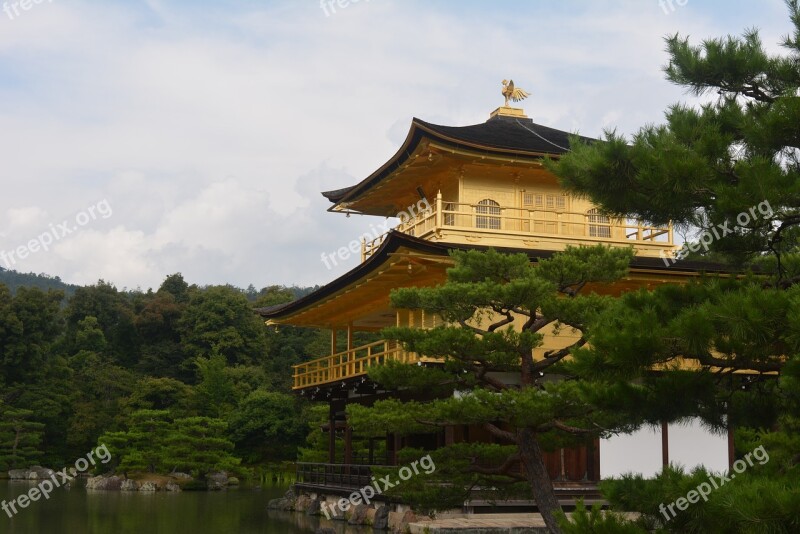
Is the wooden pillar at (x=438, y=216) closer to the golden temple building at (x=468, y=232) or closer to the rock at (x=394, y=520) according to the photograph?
the golden temple building at (x=468, y=232)

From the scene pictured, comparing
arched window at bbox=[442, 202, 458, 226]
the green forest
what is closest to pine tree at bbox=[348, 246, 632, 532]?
arched window at bbox=[442, 202, 458, 226]

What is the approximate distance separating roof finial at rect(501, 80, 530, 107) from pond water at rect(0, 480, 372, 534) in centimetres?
997

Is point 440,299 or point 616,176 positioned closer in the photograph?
point 616,176

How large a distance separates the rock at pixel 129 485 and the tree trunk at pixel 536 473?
23029 mm

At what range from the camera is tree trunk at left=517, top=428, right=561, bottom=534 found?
12219 millimetres

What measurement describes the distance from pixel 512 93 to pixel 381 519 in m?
10.0

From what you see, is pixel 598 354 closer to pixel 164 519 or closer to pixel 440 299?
pixel 440 299

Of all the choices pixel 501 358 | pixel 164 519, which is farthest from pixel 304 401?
pixel 501 358

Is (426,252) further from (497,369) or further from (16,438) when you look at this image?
(16,438)

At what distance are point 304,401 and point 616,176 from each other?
34.1 m

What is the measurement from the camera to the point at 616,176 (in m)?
7.62

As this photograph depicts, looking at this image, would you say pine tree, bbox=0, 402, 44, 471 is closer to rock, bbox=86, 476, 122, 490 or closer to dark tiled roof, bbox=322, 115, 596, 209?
rock, bbox=86, 476, 122, 490

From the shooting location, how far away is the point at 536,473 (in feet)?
40.4

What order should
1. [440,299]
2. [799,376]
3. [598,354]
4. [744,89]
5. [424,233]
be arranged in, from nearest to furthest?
[799,376]
[598,354]
[744,89]
[440,299]
[424,233]
